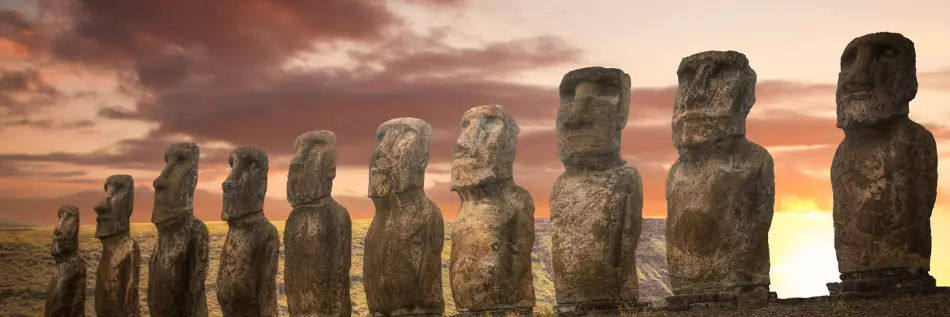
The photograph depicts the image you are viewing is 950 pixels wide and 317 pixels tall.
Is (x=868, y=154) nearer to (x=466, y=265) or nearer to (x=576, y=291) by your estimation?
(x=576, y=291)

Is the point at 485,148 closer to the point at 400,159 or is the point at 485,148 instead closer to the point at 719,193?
the point at 400,159

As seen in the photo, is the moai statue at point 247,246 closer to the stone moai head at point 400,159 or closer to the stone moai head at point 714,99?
the stone moai head at point 400,159

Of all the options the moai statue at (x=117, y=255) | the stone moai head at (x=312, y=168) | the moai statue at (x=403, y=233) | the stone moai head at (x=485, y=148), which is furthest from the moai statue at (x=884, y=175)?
the moai statue at (x=117, y=255)

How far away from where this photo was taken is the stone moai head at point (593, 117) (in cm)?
1781

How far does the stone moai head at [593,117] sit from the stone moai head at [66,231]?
501 inches

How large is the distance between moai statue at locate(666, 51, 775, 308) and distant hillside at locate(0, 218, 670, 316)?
11661 millimetres

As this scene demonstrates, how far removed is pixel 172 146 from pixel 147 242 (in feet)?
55.9

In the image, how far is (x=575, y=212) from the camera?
17844mm

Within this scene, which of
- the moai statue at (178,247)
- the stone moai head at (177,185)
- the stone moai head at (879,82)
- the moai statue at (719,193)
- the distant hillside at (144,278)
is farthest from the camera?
the distant hillside at (144,278)

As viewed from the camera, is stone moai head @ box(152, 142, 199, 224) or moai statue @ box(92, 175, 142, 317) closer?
stone moai head @ box(152, 142, 199, 224)

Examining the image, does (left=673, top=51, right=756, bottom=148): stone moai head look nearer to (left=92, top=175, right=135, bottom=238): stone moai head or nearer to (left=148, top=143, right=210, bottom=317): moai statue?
(left=148, top=143, right=210, bottom=317): moai statue

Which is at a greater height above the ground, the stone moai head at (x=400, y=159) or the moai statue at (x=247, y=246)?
the stone moai head at (x=400, y=159)

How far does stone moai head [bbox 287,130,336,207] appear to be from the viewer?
21.0 meters

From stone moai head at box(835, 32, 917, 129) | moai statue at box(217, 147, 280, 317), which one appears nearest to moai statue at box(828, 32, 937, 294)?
stone moai head at box(835, 32, 917, 129)
